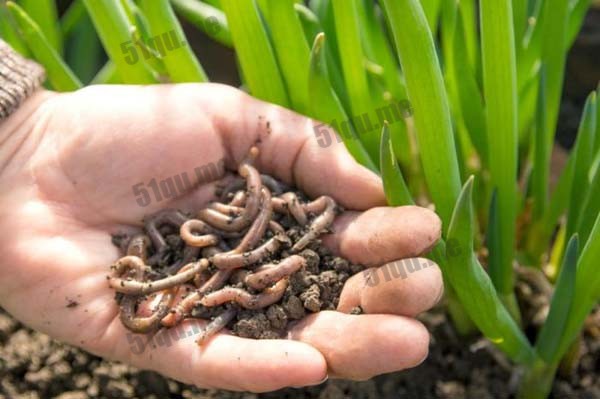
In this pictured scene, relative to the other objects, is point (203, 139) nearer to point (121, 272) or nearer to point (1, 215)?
point (121, 272)

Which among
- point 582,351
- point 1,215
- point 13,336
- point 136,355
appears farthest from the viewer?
point 13,336

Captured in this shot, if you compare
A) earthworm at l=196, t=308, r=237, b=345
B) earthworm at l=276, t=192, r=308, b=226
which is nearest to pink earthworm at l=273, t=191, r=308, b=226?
earthworm at l=276, t=192, r=308, b=226

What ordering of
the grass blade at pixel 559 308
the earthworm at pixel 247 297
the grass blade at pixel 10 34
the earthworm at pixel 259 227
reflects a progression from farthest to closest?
the grass blade at pixel 10 34 < the earthworm at pixel 259 227 < the earthworm at pixel 247 297 < the grass blade at pixel 559 308

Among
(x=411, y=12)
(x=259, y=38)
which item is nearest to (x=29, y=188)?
(x=259, y=38)

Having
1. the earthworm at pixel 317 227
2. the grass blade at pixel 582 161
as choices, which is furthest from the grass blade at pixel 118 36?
the grass blade at pixel 582 161

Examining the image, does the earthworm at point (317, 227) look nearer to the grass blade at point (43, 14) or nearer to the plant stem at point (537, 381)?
the plant stem at point (537, 381)

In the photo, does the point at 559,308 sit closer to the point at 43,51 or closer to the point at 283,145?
the point at 283,145
